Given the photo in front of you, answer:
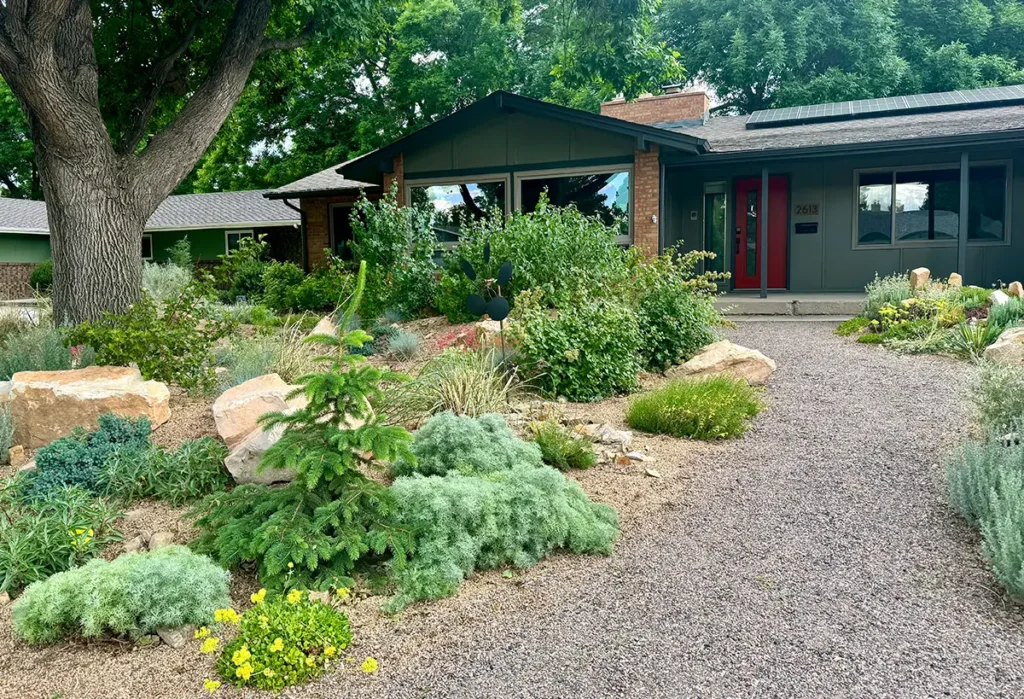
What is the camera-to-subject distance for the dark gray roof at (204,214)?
24672 mm

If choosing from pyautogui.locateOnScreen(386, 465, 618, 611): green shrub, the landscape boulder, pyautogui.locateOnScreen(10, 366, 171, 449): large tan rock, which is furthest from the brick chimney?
pyautogui.locateOnScreen(386, 465, 618, 611): green shrub

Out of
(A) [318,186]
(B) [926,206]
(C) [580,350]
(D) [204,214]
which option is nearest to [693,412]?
(C) [580,350]

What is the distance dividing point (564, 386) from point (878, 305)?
18.7ft

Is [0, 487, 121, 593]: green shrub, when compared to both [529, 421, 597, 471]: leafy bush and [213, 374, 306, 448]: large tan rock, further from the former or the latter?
[529, 421, 597, 471]: leafy bush

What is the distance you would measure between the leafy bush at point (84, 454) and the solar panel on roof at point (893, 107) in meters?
13.2

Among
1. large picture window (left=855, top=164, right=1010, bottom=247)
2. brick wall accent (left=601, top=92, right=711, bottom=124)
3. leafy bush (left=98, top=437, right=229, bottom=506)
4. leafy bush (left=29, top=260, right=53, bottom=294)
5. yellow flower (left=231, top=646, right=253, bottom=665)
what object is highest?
brick wall accent (left=601, top=92, right=711, bottom=124)

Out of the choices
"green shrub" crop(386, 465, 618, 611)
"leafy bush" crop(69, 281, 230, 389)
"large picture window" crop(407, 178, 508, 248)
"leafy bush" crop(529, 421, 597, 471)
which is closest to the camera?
"green shrub" crop(386, 465, 618, 611)

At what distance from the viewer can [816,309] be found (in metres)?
11.3

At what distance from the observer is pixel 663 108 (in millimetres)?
16484

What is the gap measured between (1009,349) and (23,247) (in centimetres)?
2867

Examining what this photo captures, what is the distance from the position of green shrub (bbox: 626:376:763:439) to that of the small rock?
3450 mm

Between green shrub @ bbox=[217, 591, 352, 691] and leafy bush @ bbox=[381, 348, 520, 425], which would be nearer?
green shrub @ bbox=[217, 591, 352, 691]

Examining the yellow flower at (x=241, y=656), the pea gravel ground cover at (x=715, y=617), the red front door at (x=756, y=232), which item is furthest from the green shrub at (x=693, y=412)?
the red front door at (x=756, y=232)

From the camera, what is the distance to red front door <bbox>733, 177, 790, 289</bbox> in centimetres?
1359
